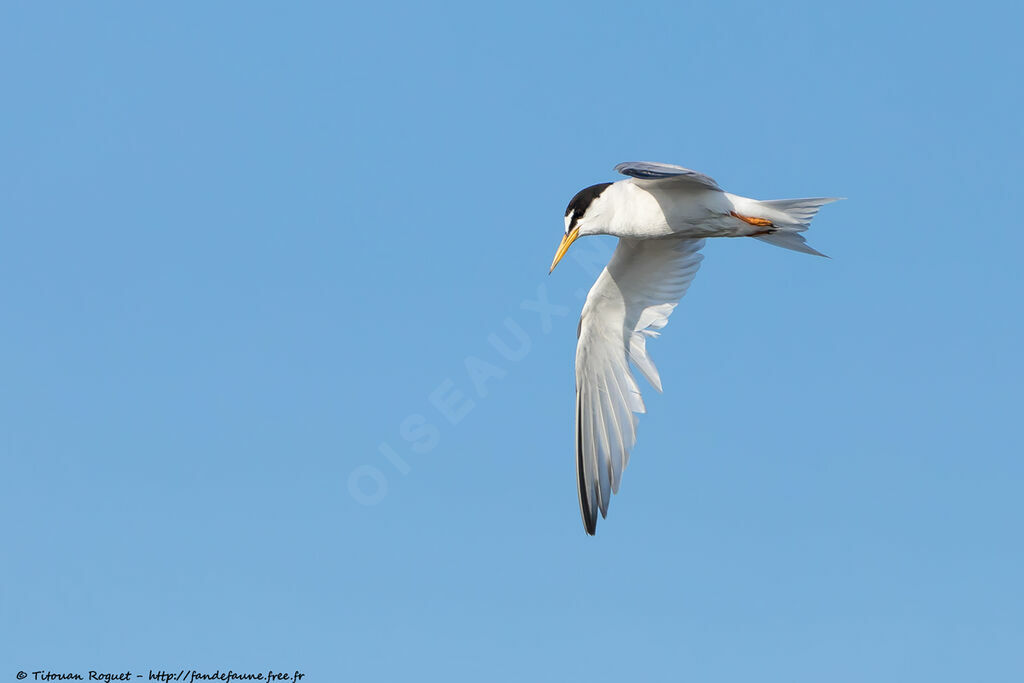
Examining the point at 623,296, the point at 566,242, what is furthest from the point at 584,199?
the point at 623,296

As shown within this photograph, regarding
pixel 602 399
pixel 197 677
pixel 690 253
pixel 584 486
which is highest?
pixel 690 253

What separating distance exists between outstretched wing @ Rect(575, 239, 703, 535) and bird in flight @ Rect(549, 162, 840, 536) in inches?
0.4

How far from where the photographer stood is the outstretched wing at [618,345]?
1096cm

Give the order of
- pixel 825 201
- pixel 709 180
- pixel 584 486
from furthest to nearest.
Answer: pixel 584 486 < pixel 825 201 < pixel 709 180

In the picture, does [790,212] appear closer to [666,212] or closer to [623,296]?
[666,212]

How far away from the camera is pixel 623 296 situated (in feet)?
36.8

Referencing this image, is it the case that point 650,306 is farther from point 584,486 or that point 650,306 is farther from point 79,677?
point 79,677

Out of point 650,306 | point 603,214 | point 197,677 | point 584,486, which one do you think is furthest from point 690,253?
point 197,677

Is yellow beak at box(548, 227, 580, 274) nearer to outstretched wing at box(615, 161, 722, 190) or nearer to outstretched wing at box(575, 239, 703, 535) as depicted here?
outstretched wing at box(575, 239, 703, 535)

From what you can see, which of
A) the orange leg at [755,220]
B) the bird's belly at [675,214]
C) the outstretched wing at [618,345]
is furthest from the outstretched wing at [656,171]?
the outstretched wing at [618,345]

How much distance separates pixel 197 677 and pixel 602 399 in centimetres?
499

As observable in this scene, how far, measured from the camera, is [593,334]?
11.3 meters

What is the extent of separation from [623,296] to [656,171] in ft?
9.68

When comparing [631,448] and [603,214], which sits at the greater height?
[603,214]
